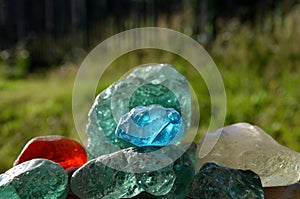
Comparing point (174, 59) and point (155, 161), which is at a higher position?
point (155, 161)

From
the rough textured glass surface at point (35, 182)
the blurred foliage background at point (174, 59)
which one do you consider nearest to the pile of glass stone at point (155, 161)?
the rough textured glass surface at point (35, 182)

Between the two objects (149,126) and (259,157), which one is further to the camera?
(259,157)

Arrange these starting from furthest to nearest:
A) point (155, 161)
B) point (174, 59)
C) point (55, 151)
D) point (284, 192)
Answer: point (174, 59)
point (55, 151)
point (284, 192)
point (155, 161)

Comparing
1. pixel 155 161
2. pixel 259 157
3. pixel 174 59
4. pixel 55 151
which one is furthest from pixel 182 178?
pixel 174 59

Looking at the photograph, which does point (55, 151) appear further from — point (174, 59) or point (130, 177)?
point (174, 59)

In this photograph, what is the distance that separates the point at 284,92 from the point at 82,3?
3981 millimetres

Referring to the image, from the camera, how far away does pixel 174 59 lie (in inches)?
175

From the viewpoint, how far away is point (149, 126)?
1101 mm

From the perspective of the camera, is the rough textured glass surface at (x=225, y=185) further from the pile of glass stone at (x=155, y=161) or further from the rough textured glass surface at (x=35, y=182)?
the rough textured glass surface at (x=35, y=182)

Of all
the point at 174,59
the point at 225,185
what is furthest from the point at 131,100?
the point at 174,59

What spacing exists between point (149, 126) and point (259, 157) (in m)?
0.25

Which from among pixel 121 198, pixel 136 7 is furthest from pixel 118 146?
pixel 136 7

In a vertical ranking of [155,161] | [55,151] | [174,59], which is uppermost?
[155,161]

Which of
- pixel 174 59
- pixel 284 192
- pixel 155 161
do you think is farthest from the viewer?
pixel 174 59
